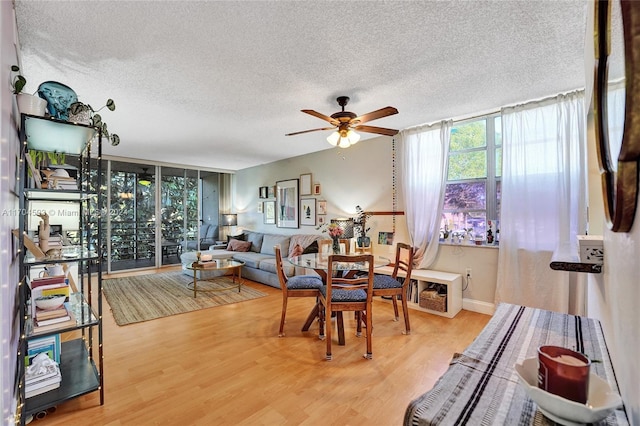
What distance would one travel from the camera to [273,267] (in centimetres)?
482

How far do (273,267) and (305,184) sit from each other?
179cm

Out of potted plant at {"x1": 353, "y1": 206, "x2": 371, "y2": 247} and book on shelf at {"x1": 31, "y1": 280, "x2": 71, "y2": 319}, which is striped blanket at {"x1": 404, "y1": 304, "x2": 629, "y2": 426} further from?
potted plant at {"x1": 353, "y1": 206, "x2": 371, "y2": 247}

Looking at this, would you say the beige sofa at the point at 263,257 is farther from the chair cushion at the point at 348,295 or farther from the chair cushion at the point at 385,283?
the chair cushion at the point at 348,295

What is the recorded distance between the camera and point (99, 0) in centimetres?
Result: 162

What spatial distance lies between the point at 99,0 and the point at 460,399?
8.18 ft

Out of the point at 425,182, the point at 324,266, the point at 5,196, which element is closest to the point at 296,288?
the point at 324,266

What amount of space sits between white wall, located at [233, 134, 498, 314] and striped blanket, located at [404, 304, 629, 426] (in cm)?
230

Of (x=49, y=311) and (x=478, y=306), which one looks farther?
(x=478, y=306)

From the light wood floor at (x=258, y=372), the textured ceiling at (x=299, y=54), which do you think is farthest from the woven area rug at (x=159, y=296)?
the textured ceiling at (x=299, y=54)

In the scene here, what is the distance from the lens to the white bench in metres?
3.40

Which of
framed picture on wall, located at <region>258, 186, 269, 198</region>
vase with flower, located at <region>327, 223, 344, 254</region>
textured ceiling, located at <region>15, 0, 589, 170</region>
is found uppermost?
textured ceiling, located at <region>15, 0, 589, 170</region>

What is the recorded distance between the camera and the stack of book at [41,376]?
1.77m

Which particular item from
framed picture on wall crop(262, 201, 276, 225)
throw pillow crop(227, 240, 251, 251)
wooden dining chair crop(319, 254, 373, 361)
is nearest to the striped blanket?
wooden dining chair crop(319, 254, 373, 361)

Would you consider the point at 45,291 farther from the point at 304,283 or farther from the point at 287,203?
the point at 287,203
